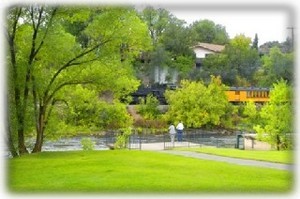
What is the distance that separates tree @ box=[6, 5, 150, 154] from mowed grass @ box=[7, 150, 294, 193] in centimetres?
173

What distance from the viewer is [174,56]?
1086cm

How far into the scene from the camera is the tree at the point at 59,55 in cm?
643

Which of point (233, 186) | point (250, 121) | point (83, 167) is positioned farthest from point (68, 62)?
point (250, 121)

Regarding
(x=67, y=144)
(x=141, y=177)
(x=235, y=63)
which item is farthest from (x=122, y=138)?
(x=235, y=63)

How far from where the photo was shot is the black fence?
32.8ft

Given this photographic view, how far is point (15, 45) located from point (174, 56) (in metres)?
4.87

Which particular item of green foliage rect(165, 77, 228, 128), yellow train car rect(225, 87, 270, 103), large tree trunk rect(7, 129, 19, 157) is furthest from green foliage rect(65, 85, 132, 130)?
yellow train car rect(225, 87, 270, 103)

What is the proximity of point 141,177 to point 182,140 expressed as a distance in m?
7.33

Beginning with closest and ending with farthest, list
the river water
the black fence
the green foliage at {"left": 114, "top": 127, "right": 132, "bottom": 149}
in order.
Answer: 1. the green foliage at {"left": 114, "top": 127, "right": 132, "bottom": 149}
2. the river water
3. the black fence

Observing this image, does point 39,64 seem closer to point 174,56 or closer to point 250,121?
point 174,56

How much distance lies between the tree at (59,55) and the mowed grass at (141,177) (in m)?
1.73

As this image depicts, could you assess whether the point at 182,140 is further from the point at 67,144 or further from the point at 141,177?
the point at 141,177

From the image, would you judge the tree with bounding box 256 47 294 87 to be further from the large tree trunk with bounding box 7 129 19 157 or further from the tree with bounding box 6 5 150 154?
the large tree trunk with bounding box 7 129 19 157

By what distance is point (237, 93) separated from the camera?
1558 centimetres
